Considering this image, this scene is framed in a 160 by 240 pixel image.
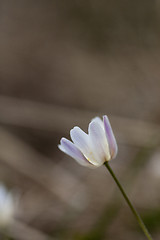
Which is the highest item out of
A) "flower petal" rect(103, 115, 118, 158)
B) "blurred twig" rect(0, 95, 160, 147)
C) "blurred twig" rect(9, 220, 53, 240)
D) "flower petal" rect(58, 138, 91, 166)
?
"blurred twig" rect(0, 95, 160, 147)

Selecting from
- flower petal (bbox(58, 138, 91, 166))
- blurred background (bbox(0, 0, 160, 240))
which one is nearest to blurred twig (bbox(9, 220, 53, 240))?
blurred background (bbox(0, 0, 160, 240))

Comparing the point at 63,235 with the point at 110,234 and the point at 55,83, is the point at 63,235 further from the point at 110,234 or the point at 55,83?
the point at 55,83

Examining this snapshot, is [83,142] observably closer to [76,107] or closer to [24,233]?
[24,233]

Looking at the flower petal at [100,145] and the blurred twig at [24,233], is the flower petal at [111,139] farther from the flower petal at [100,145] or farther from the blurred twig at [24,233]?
the blurred twig at [24,233]

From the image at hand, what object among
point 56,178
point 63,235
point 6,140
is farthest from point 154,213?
point 6,140

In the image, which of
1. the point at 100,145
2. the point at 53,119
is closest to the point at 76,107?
the point at 53,119

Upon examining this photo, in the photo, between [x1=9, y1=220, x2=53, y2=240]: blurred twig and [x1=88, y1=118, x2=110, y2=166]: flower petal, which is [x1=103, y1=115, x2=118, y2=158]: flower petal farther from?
[x1=9, y1=220, x2=53, y2=240]: blurred twig
